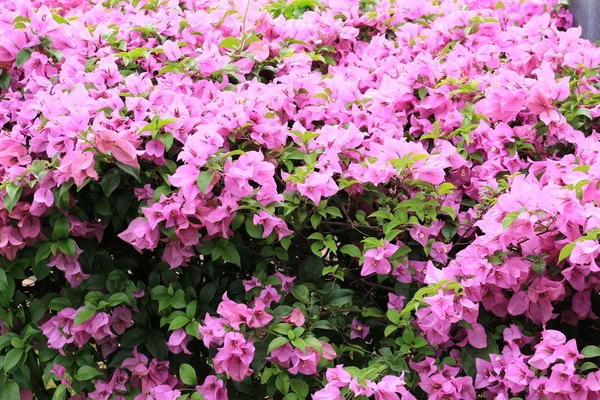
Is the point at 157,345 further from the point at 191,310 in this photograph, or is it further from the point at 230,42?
the point at 230,42

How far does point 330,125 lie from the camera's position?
7.51 ft

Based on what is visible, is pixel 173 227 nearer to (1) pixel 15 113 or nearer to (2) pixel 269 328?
(2) pixel 269 328

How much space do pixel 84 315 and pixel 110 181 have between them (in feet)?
1.10

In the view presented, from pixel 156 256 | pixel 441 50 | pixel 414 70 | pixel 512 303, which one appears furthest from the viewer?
pixel 441 50

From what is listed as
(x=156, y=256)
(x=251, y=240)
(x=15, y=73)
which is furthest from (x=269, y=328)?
(x=15, y=73)

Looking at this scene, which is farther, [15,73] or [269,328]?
[15,73]

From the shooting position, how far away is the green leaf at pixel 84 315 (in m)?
1.96

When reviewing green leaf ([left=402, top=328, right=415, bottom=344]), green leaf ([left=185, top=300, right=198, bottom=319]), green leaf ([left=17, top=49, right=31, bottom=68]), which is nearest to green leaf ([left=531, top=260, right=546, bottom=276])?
green leaf ([left=402, top=328, right=415, bottom=344])

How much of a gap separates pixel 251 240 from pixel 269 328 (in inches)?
11.4

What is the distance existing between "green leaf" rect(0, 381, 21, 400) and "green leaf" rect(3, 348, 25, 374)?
0.05 m

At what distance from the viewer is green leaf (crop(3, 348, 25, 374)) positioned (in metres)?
2.03

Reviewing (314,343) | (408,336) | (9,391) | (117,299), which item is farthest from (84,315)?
(408,336)

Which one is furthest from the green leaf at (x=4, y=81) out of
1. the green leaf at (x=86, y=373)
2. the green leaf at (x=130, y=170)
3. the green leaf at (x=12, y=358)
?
the green leaf at (x=86, y=373)

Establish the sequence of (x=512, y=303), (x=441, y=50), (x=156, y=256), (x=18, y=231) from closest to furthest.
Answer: (x=512, y=303), (x=18, y=231), (x=156, y=256), (x=441, y=50)
